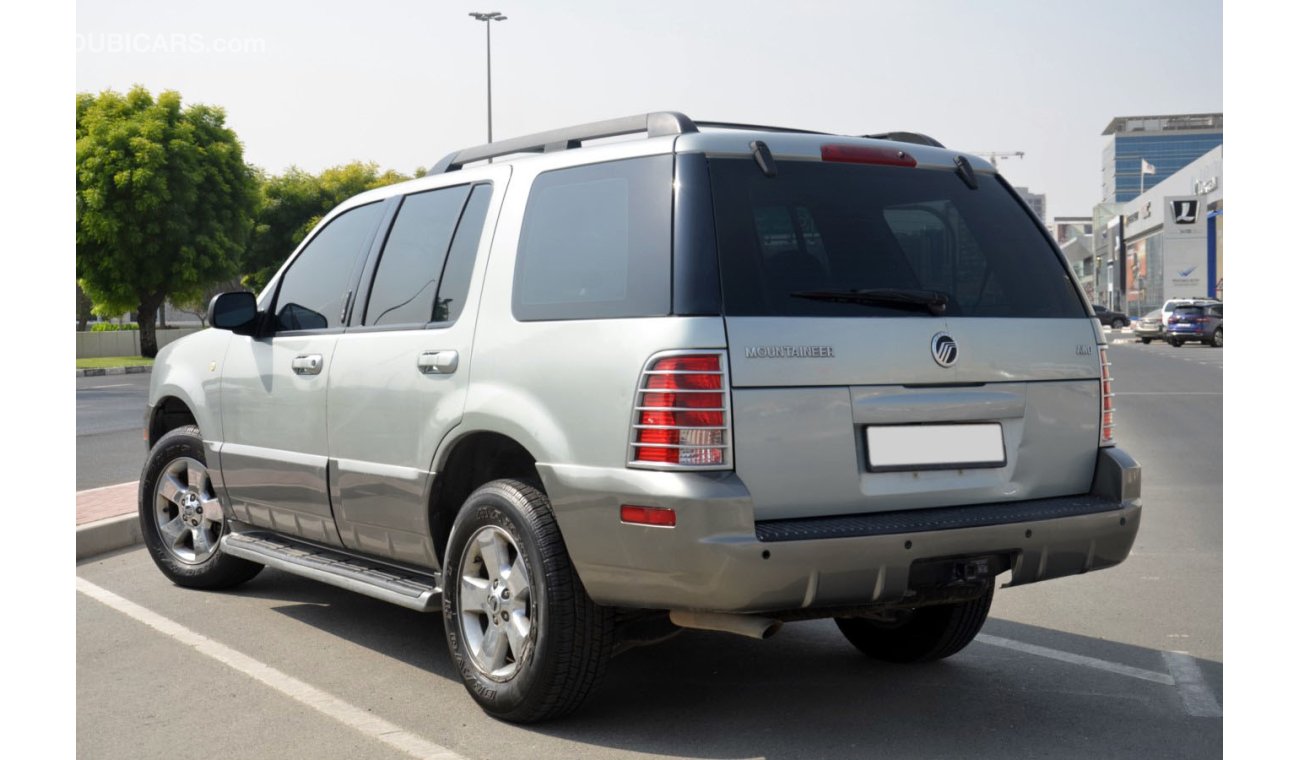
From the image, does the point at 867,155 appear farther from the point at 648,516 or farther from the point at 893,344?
the point at 648,516

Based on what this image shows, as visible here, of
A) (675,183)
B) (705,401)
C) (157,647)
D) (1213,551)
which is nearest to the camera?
(705,401)

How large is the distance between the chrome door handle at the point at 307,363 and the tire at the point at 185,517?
3.58 ft

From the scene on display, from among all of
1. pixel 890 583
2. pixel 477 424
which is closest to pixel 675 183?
pixel 477 424

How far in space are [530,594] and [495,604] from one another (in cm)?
23

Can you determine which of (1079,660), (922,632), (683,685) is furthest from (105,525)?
(1079,660)

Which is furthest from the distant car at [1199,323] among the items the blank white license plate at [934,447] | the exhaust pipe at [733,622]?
the exhaust pipe at [733,622]

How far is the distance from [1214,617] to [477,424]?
11.2ft

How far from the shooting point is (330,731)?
443 centimetres

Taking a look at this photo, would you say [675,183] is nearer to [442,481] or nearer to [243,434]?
[442,481]

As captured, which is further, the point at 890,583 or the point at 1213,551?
the point at 1213,551

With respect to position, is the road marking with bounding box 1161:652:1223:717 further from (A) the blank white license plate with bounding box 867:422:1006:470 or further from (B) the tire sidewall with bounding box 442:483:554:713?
(B) the tire sidewall with bounding box 442:483:554:713

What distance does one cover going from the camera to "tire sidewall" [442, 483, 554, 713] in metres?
4.30

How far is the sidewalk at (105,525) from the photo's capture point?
7.89 meters

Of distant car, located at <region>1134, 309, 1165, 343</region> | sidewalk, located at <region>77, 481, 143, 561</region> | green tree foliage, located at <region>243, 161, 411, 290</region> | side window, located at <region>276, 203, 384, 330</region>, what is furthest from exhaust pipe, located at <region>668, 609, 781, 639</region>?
green tree foliage, located at <region>243, 161, 411, 290</region>
